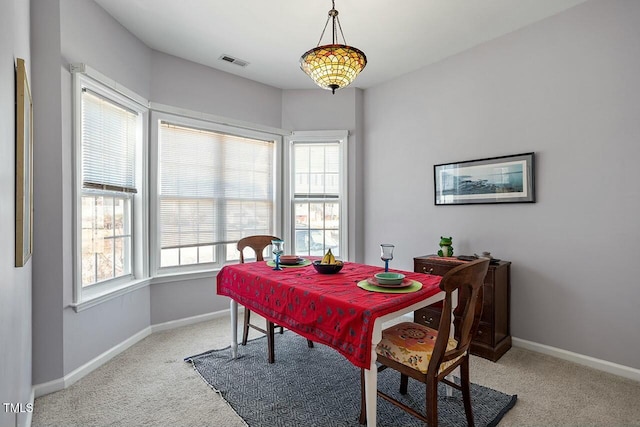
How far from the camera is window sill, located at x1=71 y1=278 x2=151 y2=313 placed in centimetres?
256

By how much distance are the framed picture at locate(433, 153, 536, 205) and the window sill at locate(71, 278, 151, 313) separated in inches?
130

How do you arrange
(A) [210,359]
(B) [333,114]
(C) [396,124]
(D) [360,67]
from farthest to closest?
(B) [333,114] → (C) [396,124] → (A) [210,359] → (D) [360,67]

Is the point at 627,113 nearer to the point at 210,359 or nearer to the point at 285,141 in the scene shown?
the point at 285,141

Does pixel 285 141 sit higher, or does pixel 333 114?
pixel 333 114

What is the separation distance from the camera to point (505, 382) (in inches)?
96.5

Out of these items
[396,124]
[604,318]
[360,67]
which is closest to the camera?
[360,67]

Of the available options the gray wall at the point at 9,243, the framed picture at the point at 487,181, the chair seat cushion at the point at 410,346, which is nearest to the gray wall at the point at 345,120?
the framed picture at the point at 487,181

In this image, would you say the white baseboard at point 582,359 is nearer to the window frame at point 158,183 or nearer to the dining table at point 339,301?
the dining table at point 339,301

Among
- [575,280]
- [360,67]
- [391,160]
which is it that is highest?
[360,67]

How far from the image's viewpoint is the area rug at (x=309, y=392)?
202 centimetres

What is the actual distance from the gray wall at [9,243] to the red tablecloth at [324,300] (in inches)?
49.5

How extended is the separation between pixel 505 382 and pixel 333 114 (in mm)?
3516

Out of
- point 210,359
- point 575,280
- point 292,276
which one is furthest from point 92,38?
point 575,280

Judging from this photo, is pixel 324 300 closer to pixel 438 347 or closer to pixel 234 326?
pixel 438 347
